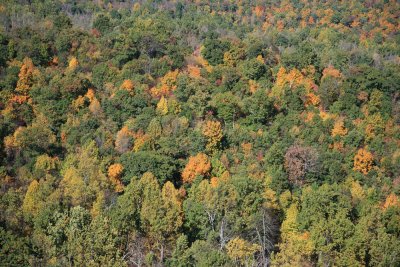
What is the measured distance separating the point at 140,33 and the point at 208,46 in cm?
1200

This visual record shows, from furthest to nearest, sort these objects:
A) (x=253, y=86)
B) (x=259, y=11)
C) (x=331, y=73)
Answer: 1. (x=259, y=11)
2. (x=331, y=73)
3. (x=253, y=86)

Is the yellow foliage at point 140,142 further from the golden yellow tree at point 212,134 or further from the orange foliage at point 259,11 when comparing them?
the orange foliage at point 259,11

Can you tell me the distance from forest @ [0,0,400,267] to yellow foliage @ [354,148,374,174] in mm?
210

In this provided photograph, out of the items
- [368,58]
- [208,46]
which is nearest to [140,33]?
[208,46]

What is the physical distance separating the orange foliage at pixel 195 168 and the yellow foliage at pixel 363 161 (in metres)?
19.7

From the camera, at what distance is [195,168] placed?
64875 millimetres

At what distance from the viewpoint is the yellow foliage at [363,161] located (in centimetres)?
6950

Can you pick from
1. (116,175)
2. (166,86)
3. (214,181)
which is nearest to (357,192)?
(214,181)

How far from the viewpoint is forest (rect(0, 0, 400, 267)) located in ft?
163

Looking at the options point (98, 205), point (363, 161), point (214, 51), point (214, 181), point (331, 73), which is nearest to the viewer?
point (98, 205)

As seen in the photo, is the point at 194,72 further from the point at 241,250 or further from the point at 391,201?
the point at 241,250

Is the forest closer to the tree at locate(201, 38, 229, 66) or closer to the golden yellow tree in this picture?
the golden yellow tree

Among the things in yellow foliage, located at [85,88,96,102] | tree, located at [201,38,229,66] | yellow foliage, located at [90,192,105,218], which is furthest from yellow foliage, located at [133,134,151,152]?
tree, located at [201,38,229,66]

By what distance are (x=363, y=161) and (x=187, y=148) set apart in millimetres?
22896
